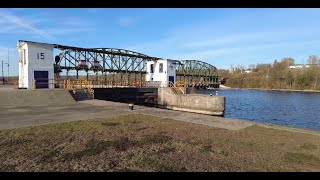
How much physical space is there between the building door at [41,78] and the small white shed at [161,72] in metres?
20.8

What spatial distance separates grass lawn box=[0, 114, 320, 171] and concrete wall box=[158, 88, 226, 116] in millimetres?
16224

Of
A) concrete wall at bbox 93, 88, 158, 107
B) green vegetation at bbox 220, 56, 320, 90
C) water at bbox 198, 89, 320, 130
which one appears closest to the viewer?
water at bbox 198, 89, 320, 130

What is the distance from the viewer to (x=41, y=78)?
1156 inches

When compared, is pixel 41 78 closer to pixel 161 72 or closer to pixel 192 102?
pixel 192 102

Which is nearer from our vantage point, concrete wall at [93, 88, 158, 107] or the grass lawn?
the grass lawn

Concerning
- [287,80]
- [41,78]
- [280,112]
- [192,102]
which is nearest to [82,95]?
[41,78]

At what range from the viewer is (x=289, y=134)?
435 inches

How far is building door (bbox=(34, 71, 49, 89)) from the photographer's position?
2921cm

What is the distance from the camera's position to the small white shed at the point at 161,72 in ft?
154

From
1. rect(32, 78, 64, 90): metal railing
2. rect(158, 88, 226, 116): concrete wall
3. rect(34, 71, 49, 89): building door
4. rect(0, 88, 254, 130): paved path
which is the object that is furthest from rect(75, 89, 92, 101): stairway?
rect(158, 88, 226, 116): concrete wall

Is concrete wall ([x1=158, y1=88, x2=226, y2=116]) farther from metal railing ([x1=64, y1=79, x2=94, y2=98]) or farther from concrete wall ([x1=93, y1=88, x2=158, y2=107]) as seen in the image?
metal railing ([x1=64, y1=79, x2=94, y2=98])

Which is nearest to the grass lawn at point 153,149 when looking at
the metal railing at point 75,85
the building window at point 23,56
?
the metal railing at point 75,85
